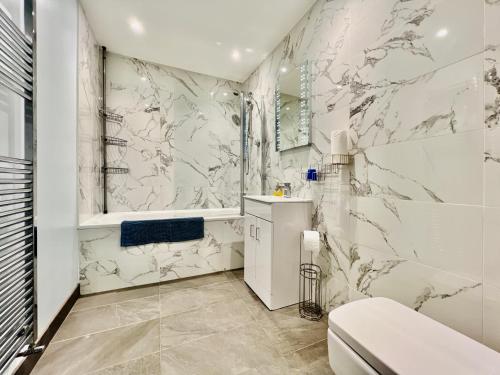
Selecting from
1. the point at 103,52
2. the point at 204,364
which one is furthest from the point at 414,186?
the point at 103,52

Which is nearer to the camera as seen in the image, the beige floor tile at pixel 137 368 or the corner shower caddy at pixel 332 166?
the beige floor tile at pixel 137 368

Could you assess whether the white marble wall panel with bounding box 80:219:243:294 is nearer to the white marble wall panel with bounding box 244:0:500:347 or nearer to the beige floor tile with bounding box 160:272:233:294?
the beige floor tile with bounding box 160:272:233:294

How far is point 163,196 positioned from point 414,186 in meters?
2.78

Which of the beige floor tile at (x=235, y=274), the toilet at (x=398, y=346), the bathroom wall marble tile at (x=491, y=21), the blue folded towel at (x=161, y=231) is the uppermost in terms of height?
the bathroom wall marble tile at (x=491, y=21)

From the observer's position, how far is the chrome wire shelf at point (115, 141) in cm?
266

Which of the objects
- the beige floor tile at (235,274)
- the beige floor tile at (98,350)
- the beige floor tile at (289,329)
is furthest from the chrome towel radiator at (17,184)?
the beige floor tile at (235,274)

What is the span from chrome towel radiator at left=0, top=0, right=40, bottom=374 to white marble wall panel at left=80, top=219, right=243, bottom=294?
0.88m

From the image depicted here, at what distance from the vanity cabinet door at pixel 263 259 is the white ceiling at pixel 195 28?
6.33ft

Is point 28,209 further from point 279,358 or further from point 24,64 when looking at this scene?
point 279,358

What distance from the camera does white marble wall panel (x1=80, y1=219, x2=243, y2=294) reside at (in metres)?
1.98

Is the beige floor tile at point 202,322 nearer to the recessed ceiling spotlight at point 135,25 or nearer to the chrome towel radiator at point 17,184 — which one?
the chrome towel radiator at point 17,184

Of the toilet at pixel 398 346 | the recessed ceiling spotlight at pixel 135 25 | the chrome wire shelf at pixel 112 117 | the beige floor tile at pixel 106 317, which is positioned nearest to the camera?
the toilet at pixel 398 346

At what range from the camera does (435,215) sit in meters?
1.04

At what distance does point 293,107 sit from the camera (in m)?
2.09
